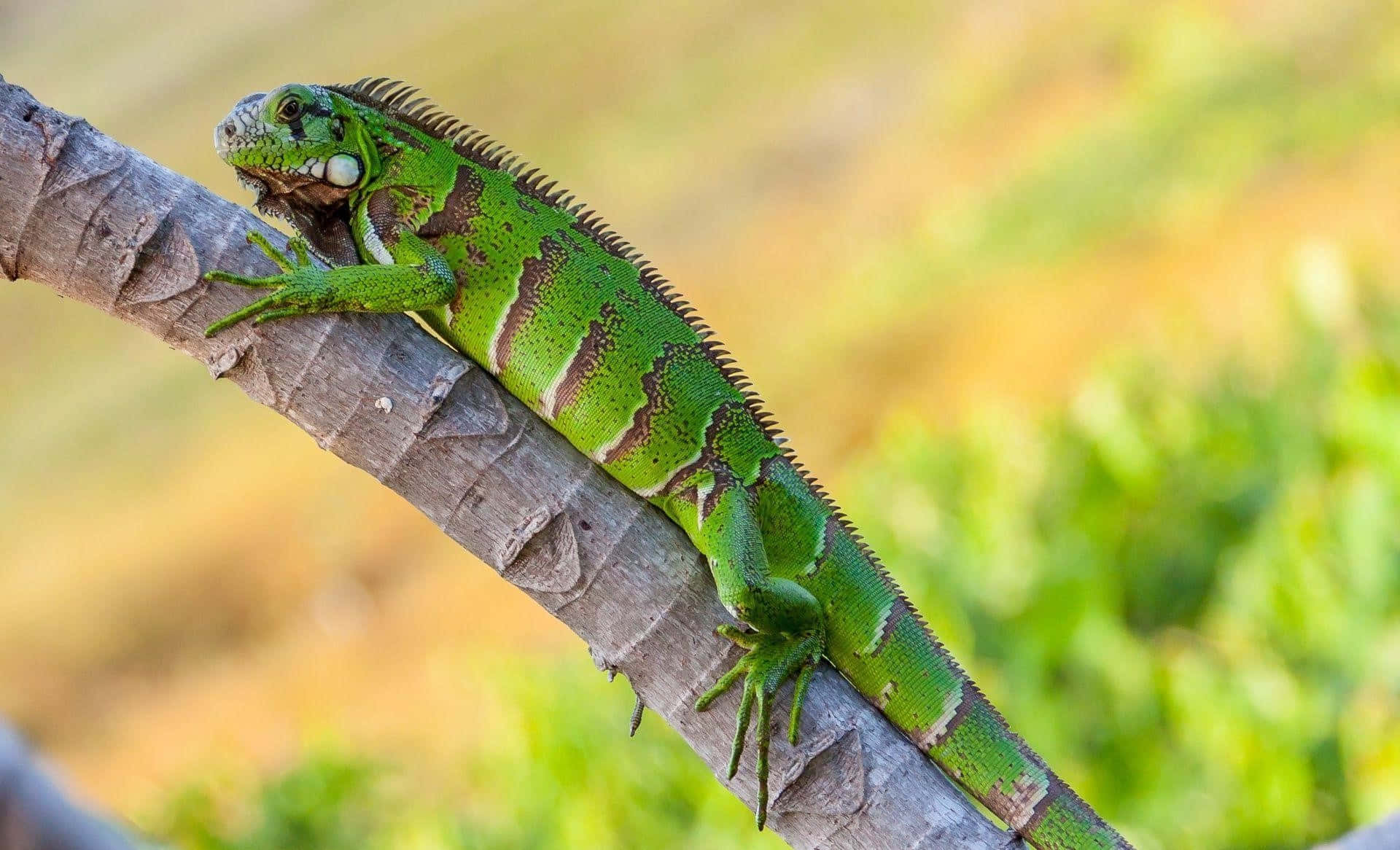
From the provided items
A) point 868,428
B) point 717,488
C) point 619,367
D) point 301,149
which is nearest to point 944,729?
point 717,488

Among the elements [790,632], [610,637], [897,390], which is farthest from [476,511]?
[897,390]

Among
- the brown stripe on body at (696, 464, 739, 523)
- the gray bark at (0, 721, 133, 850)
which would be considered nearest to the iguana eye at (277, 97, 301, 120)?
the brown stripe on body at (696, 464, 739, 523)

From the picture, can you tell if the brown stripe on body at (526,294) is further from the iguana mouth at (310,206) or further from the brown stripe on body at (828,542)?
the brown stripe on body at (828,542)

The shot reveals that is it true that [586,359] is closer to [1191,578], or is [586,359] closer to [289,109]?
[289,109]

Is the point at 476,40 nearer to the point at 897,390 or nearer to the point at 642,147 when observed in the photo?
the point at 642,147

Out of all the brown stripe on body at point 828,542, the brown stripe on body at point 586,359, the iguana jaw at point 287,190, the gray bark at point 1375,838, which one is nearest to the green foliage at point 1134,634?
the gray bark at point 1375,838

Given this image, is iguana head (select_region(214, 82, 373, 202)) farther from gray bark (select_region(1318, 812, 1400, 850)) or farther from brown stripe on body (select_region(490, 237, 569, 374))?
gray bark (select_region(1318, 812, 1400, 850))
